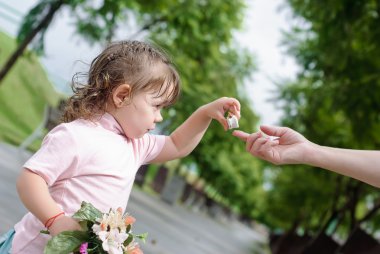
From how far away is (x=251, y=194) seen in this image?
7831cm

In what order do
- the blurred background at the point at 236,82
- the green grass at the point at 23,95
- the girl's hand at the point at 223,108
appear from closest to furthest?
the girl's hand at the point at 223,108
the blurred background at the point at 236,82
the green grass at the point at 23,95

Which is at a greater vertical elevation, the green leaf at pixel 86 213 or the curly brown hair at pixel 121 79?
the curly brown hair at pixel 121 79

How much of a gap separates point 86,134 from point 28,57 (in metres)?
11.8

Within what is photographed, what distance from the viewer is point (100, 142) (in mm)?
2963

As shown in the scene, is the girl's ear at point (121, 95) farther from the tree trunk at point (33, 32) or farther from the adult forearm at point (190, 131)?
the tree trunk at point (33, 32)

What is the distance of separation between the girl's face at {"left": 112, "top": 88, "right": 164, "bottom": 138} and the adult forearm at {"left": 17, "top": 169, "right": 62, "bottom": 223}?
0.52 meters

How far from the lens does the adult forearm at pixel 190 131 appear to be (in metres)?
3.59

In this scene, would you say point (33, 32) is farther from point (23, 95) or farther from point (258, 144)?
point (23, 95)

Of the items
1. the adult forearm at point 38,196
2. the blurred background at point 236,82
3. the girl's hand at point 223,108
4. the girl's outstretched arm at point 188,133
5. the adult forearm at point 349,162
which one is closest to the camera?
the adult forearm at point 38,196

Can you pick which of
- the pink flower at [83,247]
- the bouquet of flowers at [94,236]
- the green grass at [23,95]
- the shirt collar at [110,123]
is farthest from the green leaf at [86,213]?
the green grass at [23,95]

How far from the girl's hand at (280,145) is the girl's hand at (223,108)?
6.2 inches

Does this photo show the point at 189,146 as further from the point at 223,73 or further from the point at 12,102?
the point at 12,102

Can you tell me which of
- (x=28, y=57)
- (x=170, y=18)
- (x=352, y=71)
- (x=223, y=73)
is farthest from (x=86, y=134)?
(x=223, y=73)

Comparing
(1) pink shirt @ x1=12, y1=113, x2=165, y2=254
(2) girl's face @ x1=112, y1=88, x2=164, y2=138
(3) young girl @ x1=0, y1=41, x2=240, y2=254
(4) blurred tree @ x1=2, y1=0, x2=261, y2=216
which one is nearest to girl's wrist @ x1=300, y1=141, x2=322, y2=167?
(3) young girl @ x1=0, y1=41, x2=240, y2=254
